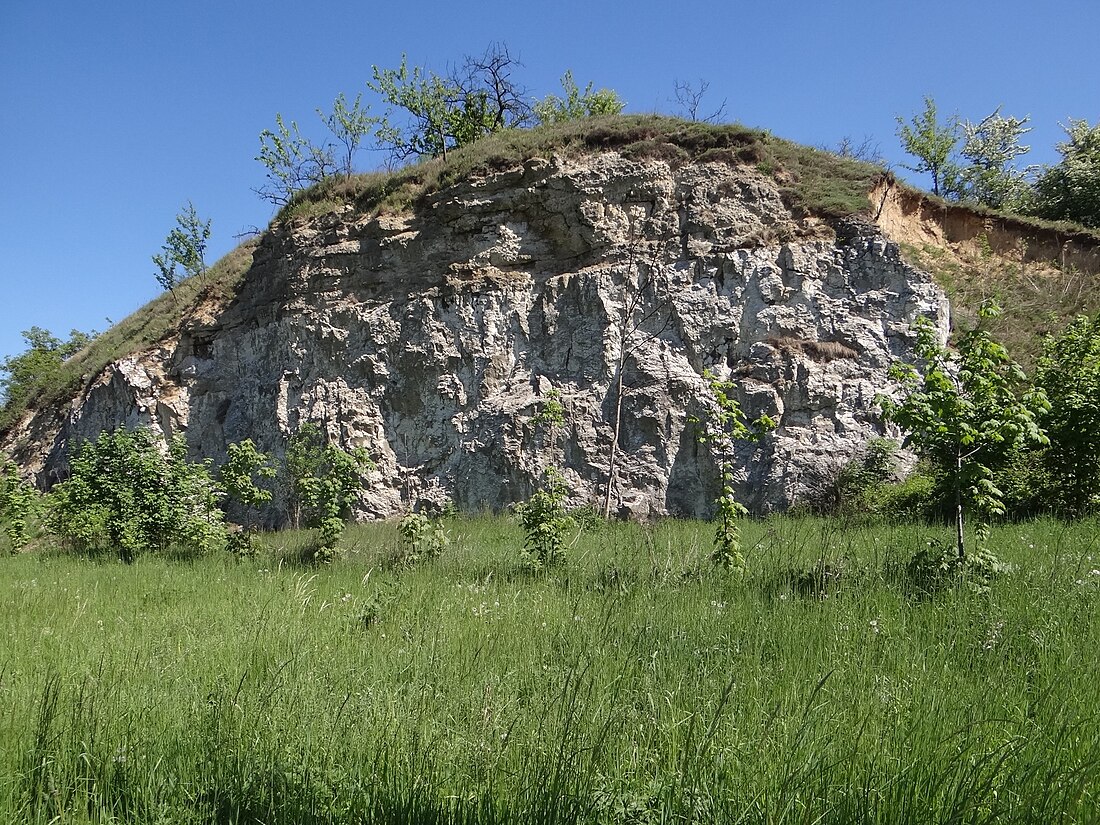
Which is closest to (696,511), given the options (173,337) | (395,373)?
(395,373)

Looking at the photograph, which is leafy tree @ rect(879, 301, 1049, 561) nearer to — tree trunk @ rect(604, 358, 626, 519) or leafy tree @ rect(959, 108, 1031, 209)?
tree trunk @ rect(604, 358, 626, 519)

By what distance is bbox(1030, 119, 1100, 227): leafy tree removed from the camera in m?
21.5

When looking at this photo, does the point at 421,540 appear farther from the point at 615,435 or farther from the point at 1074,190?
the point at 1074,190

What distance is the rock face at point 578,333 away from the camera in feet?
51.9

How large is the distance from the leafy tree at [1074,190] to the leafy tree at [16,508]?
1162 inches

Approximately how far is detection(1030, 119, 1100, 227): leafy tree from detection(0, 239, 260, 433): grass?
2646 centimetres

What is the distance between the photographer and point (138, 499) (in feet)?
45.2

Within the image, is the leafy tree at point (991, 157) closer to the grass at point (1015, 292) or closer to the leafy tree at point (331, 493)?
the grass at point (1015, 292)

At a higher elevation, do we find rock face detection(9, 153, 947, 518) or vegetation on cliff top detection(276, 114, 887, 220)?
vegetation on cliff top detection(276, 114, 887, 220)

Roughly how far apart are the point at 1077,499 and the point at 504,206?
46.5 feet

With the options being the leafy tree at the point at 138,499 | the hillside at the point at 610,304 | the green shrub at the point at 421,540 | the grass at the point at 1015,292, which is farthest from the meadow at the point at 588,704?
the grass at the point at 1015,292

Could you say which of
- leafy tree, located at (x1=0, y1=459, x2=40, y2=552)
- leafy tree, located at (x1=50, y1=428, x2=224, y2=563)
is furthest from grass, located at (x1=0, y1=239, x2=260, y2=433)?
leafy tree, located at (x1=50, y1=428, x2=224, y2=563)

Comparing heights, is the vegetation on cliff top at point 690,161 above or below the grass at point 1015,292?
above

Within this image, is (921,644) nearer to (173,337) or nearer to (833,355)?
(833,355)
